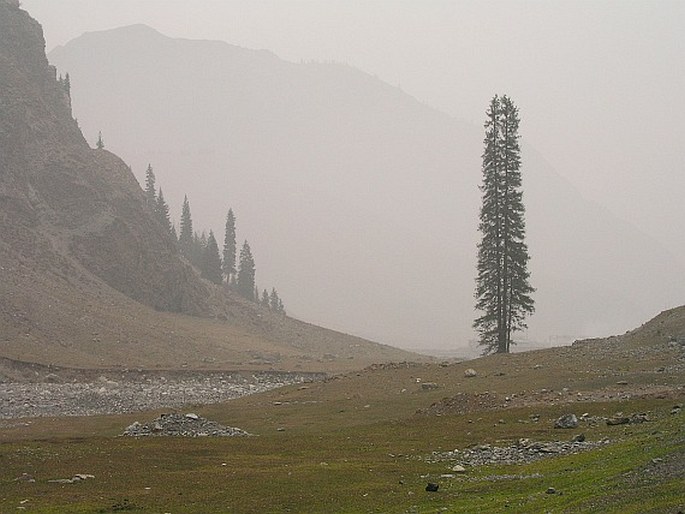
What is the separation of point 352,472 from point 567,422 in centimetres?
1259

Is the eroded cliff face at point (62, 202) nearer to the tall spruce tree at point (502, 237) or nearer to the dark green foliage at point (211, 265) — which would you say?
the dark green foliage at point (211, 265)

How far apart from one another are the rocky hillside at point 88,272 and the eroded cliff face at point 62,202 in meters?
0.27

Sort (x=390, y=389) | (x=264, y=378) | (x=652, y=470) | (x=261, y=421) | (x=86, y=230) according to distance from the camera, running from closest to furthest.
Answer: (x=652, y=470), (x=261, y=421), (x=390, y=389), (x=264, y=378), (x=86, y=230)

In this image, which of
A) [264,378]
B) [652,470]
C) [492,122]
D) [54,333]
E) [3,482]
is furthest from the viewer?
[54,333]

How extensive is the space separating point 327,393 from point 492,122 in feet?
116

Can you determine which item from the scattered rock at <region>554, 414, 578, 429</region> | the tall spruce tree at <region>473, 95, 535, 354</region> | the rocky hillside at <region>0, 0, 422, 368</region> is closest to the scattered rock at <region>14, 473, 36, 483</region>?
the scattered rock at <region>554, 414, 578, 429</region>

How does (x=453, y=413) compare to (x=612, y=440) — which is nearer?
(x=612, y=440)

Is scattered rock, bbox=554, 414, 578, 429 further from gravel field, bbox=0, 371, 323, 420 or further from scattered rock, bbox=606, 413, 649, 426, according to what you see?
gravel field, bbox=0, 371, 323, 420

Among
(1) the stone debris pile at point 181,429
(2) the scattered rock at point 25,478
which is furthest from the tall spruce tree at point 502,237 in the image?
(2) the scattered rock at point 25,478

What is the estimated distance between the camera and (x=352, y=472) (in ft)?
97.2

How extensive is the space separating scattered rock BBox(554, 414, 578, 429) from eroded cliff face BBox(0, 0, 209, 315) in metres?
110

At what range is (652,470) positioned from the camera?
838 inches

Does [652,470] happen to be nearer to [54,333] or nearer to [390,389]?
[390,389]

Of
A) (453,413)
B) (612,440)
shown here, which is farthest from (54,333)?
(612,440)
